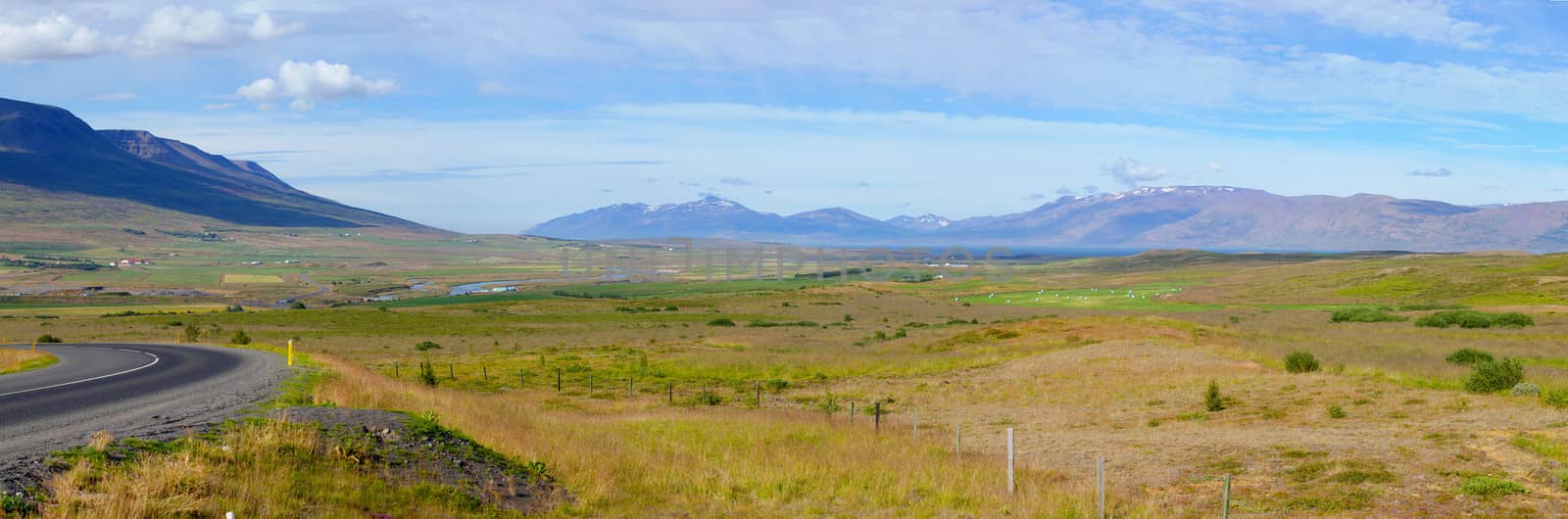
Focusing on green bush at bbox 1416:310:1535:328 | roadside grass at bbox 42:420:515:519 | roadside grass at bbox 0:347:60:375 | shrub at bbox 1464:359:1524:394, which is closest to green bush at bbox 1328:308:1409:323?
green bush at bbox 1416:310:1535:328

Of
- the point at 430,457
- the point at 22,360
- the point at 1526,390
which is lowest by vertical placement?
the point at 22,360

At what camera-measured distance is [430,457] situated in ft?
44.7

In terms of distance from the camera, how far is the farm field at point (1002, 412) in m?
14.9

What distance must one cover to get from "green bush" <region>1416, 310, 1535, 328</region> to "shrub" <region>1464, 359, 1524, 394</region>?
37.8m

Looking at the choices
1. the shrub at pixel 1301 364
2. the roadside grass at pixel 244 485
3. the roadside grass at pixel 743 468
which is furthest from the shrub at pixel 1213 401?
the roadside grass at pixel 244 485

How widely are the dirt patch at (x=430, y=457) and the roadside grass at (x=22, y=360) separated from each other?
61.0 ft

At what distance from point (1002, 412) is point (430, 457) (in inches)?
707

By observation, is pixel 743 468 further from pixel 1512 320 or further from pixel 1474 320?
pixel 1512 320

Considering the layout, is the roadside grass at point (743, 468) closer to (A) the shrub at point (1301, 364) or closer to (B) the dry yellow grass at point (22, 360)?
(B) the dry yellow grass at point (22, 360)

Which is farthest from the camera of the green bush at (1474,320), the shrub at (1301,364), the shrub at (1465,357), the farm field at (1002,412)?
Answer: the green bush at (1474,320)

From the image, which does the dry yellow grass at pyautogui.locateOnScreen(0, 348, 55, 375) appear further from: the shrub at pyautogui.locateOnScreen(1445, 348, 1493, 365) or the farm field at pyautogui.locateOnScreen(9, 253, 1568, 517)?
the shrub at pyautogui.locateOnScreen(1445, 348, 1493, 365)

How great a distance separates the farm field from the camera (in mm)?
14859

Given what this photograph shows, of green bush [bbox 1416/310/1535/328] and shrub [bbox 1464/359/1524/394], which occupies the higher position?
shrub [bbox 1464/359/1524/394]

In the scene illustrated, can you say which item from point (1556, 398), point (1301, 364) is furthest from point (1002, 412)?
point (1556, 398)
